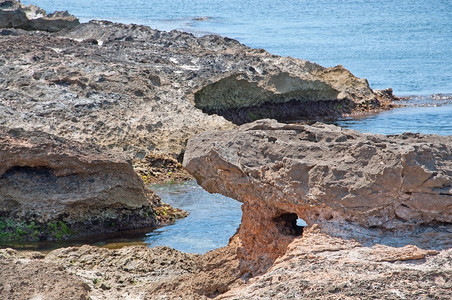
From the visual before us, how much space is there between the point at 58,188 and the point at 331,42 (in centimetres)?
2689

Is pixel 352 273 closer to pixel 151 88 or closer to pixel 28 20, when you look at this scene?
pixel 151 88

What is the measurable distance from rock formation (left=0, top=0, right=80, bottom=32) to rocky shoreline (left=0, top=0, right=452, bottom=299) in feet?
20.1

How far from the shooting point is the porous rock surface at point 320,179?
16.1 feet

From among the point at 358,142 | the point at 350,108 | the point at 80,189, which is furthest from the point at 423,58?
the point at 358,142

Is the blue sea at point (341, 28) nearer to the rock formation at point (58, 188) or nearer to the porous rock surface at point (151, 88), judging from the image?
the porous rock surface at point (151, 88)

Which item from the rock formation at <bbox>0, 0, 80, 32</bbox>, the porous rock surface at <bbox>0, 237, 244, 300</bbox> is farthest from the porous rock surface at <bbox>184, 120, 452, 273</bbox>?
the rock formation at <bbox>0, 0, 80, 32</bbox>

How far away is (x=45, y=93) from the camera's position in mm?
13695

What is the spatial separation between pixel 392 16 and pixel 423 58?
18861 millimetres

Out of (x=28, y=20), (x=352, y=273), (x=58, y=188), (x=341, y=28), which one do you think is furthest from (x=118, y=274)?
(x=341, y=28)

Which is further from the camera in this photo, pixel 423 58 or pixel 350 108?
pixel 423 58

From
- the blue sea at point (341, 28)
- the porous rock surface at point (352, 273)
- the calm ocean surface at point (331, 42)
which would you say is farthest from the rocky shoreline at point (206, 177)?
the blue sea at point (341, 28)

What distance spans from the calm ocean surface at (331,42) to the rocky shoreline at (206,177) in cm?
83

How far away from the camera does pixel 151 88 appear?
49.3 ft

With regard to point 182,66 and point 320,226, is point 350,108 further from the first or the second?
point 320,226
